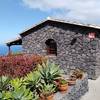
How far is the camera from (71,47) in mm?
21891

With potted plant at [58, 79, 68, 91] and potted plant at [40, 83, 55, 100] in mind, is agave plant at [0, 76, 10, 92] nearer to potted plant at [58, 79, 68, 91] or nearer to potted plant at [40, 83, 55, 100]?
potted plant at [40, 83, 55, 100]

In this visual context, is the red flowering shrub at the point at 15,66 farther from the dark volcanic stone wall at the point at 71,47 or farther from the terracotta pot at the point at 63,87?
the dark volcanic stone wall at the point at 71,47

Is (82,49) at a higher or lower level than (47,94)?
higher

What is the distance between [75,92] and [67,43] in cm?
818

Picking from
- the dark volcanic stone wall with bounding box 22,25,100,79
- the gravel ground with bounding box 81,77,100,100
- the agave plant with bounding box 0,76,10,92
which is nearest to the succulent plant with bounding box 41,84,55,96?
the agave plant with bounding box 0,76,10,92

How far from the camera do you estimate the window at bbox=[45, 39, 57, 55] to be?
76.1ft

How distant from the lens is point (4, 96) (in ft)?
33.8

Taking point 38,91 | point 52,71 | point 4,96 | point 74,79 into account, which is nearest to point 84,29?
point 74,79

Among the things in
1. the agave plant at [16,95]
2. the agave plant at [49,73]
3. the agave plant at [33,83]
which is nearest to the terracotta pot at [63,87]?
the agave plant at [49,73]

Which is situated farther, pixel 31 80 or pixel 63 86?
pixel 63 86

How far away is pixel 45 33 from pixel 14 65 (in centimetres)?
777

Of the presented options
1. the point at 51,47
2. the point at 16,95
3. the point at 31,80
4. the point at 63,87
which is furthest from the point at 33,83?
the point at 51,47

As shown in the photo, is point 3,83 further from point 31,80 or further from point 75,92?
point 75,92

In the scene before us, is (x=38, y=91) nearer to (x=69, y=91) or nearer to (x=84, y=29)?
(x=69, y=91)
